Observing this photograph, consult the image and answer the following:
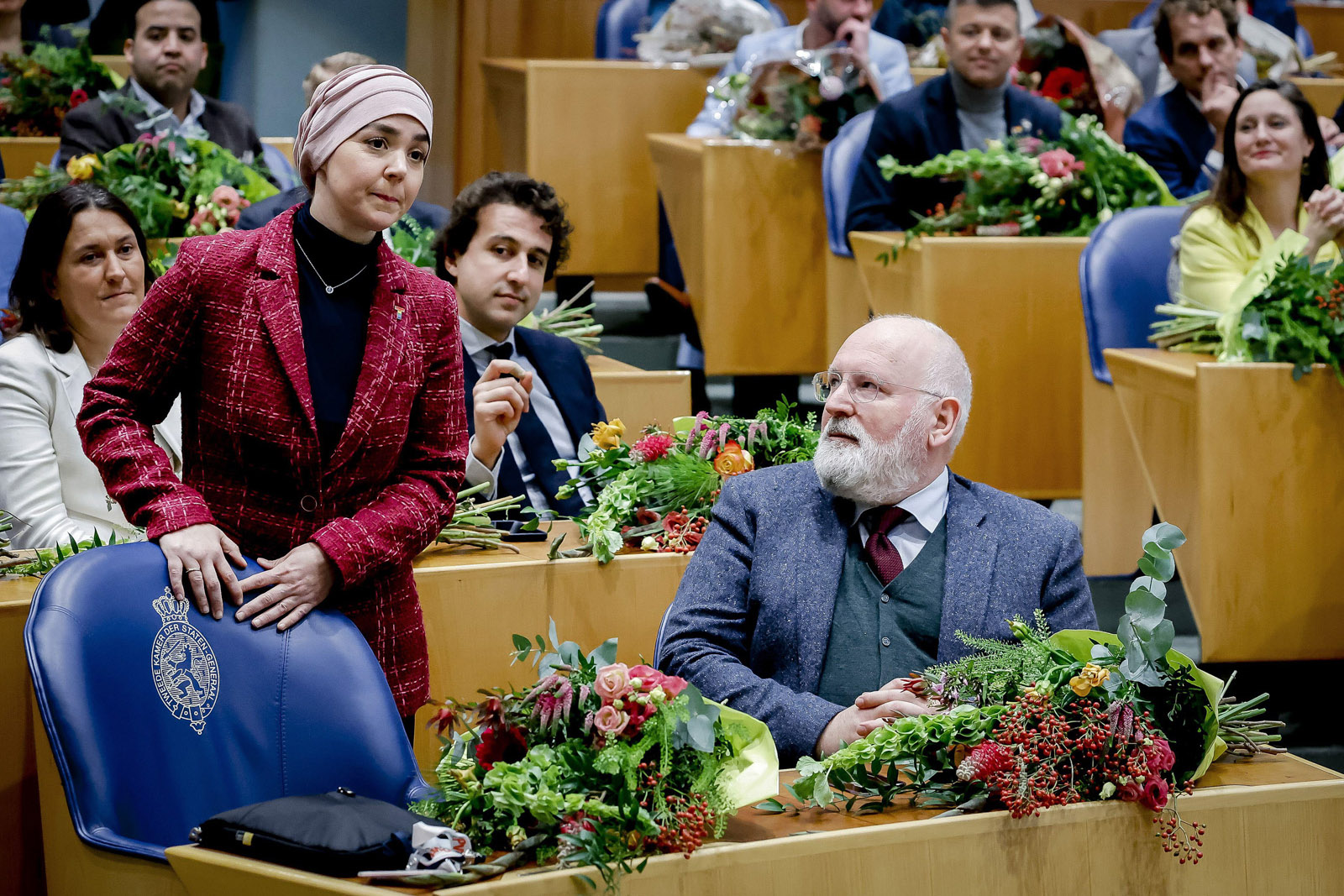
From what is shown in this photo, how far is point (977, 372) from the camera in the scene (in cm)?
415

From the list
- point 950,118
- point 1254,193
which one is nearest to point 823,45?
point 950,118

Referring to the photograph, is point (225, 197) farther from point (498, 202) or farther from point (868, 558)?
point (868, 558)

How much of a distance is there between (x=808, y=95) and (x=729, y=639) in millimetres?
3075

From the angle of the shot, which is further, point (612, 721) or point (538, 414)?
point (538, 414)

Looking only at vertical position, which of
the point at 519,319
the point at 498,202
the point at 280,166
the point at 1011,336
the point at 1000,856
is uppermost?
the point at 280,166

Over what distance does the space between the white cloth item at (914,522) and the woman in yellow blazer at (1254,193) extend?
5.65 feet

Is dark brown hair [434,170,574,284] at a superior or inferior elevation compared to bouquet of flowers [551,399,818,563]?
superior

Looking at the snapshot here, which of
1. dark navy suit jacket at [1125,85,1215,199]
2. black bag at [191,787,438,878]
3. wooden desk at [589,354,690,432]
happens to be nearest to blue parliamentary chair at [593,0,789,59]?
dark navy suit jacket at [1125,85,1215,199]

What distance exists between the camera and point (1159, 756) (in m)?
1.61

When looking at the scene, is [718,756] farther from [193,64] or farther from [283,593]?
[193,64]

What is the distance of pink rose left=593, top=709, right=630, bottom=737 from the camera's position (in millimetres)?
1467

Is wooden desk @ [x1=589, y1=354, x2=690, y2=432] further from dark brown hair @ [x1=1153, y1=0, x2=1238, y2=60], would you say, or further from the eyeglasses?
dark brown hair @ [x1=1153, y1=0, x2=1238, y2=60]

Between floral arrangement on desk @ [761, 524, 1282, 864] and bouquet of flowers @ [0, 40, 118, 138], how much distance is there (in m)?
4.15

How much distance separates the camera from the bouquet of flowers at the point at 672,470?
8.54ft
